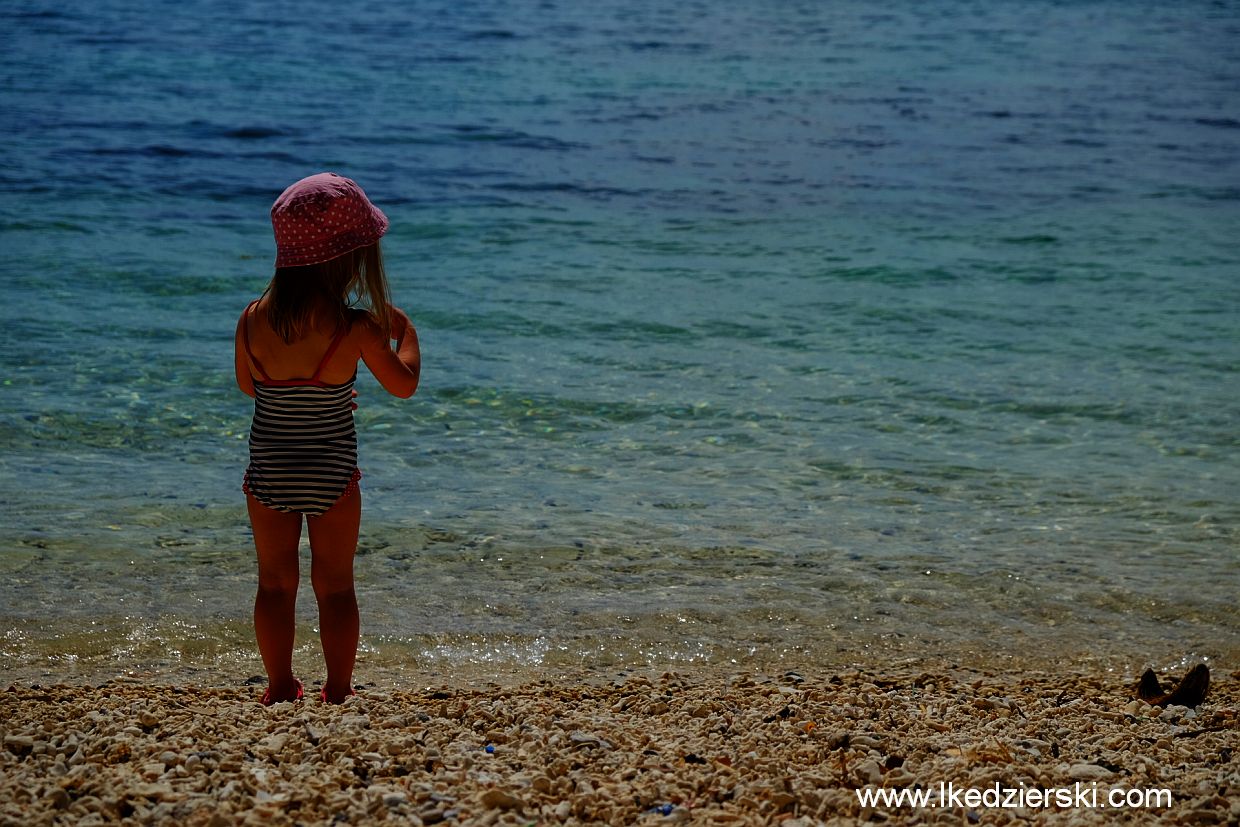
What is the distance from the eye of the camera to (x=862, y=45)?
28531mm

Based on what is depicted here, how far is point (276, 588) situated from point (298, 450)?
49 centimetres

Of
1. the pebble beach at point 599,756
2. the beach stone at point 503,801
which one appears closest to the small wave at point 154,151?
the pebble beach at point 599,756

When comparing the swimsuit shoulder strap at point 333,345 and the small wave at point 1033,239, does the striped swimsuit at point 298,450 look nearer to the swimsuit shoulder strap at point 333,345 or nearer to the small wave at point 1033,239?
the swimsuit shoulder strap at point 333,345

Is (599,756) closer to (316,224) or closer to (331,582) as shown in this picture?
(331,582)

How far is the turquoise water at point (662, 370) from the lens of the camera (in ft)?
17.9

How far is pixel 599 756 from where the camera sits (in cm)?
358

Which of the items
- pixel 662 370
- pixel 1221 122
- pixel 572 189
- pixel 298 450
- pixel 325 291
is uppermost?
pixel 1221 122

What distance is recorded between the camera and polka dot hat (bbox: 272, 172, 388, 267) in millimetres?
3771

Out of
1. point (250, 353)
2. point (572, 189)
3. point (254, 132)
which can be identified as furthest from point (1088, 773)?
point (254, 132)

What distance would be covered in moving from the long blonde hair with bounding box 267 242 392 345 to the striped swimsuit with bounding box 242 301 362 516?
15cm

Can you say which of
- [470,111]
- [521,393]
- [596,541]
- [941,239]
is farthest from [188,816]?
[470,111]

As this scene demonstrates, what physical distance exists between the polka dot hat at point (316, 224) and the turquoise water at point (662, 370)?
1.83 m

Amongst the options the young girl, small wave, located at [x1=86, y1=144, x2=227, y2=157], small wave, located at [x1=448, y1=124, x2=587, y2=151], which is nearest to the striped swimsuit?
the young girl

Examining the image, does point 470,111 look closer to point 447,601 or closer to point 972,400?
point 972,400
